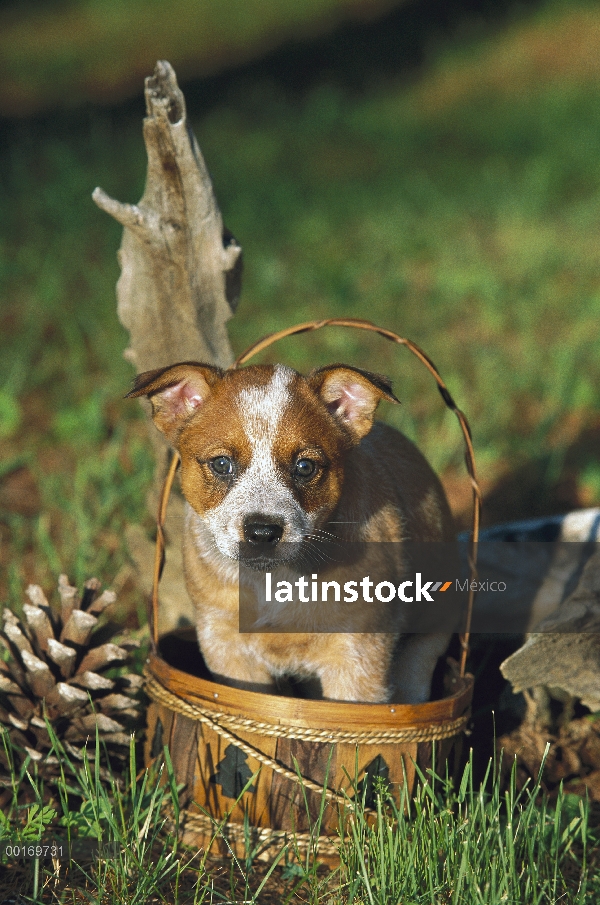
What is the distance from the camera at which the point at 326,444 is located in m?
2.74

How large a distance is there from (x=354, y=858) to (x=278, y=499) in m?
0.91

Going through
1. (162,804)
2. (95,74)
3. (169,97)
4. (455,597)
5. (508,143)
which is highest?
(95,74)

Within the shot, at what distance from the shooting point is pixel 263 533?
2516 mm

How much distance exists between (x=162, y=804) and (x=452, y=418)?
2999 mm

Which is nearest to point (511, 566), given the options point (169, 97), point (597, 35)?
point (169, 97)

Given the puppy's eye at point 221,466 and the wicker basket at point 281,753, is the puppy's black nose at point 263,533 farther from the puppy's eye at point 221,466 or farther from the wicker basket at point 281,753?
the wicker basket at point 281,753

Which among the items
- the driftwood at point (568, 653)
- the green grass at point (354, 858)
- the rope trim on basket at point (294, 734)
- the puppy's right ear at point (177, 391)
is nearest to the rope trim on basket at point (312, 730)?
the rope trim on basket at point (294, 734)

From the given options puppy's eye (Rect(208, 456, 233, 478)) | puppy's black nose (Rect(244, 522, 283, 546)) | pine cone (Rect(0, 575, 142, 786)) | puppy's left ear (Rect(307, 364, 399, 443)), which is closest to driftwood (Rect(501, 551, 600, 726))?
puppy's left ear (Rect(307, 364, 399, 443))

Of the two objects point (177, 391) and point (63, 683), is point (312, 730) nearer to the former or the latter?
point (63, 683)

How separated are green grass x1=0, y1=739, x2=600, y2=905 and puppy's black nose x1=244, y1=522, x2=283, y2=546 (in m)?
0.69

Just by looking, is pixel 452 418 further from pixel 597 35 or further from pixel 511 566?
pixel 597 35

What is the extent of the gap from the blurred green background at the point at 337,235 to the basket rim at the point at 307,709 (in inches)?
50.8

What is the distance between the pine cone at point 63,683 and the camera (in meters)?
2.87

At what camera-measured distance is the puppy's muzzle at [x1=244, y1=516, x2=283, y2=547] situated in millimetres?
2518
